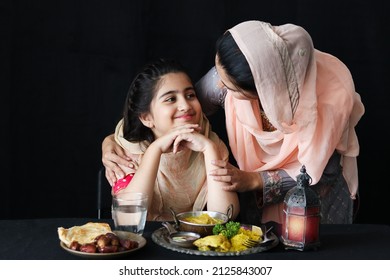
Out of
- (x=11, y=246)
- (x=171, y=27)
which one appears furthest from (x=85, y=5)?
(x=11, y=246)

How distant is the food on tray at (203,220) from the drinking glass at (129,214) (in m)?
0.10

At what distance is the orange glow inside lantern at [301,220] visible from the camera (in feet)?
4.13

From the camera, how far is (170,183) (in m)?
1.83

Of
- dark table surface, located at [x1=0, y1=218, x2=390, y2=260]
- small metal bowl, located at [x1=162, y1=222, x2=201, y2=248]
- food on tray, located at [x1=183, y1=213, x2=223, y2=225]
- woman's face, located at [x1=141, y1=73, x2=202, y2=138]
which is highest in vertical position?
woman's face, located at [x1=141, y1=73, x2=202, y2=138]

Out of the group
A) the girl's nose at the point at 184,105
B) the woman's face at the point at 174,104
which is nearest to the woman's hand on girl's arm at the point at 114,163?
the woman's face at the point at 174,104

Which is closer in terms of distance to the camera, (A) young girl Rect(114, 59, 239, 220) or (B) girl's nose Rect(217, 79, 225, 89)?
(A) young girl Rect(114, 59, 239, 220)

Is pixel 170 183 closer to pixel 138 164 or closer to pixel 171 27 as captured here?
pixel 138 164

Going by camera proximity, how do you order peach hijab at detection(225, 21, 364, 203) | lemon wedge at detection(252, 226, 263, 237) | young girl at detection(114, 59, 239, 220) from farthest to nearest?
young girl at detection(114, 59, 239, 220)
peach hijab at detection(225, 21, 364, 203)
lemon wedge at detection(252, 226, 263, 237)

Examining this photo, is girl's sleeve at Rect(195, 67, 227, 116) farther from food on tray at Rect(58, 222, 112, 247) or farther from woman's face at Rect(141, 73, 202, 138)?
food on tray at Rect(58, 222, 112, 247)

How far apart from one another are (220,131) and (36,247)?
4.63 feet

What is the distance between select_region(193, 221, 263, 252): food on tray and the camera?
123cm

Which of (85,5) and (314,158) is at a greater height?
(85,5)

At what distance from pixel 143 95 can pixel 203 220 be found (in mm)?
616

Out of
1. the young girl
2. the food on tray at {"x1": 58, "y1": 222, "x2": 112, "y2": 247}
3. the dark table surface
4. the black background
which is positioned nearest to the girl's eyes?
the young girl
